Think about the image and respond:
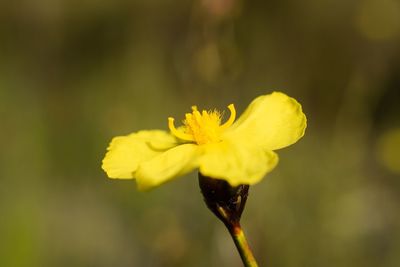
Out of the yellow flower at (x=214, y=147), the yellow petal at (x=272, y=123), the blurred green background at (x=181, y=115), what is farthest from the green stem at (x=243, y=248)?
the blurred green background at (x=181, y=115)

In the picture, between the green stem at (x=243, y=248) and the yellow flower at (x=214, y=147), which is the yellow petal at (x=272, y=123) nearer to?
the yellow flower at (x=214, y=147)

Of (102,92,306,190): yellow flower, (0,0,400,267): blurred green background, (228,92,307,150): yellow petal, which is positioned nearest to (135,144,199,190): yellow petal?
(102,92,306,190): yellow flower

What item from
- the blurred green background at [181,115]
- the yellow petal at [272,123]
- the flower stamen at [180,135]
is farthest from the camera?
the blurred green background at [181,115]

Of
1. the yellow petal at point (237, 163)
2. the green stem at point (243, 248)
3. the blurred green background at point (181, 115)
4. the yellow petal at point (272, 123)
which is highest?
the blurred green background at point (181, 115)

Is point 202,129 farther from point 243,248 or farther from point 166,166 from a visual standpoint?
point 243,248

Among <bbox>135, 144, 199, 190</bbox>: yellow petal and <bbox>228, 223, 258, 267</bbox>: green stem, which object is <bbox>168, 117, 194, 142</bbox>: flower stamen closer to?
<bbox>135, 144, 199, 190</bbox>: yellow petal

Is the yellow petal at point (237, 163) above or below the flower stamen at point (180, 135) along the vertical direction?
below

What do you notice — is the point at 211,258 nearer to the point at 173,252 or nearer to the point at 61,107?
the point at 173,252

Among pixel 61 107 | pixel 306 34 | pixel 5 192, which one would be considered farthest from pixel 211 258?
pixel 306 34

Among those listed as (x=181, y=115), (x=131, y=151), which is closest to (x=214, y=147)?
(x=131, y=151)
